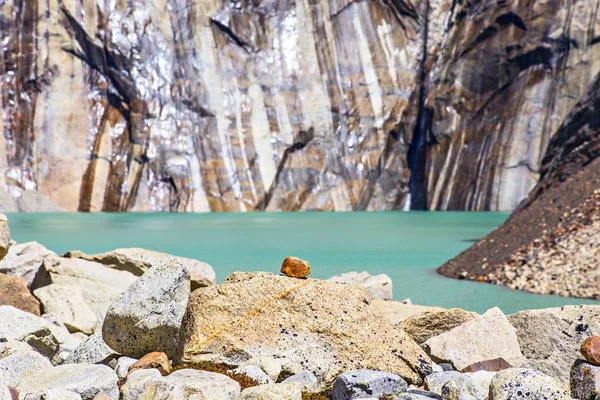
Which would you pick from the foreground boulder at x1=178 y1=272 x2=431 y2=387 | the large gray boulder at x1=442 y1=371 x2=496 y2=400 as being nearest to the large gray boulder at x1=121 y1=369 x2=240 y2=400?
the foreground boulder at x1=178 y1=272 x2=431 y2=387

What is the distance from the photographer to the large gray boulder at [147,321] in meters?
4.98

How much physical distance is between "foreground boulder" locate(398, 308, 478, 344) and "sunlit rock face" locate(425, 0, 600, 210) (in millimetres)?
37839

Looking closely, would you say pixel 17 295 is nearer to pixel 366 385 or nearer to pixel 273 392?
pixel 273 392

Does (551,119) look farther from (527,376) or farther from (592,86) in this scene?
(527,376)

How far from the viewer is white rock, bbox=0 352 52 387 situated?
14.1 ft

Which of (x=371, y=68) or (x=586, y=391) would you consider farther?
(x=371, y=68)

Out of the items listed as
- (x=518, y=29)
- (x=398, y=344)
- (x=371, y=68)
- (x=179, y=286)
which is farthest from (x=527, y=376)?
(x=371, y=68)

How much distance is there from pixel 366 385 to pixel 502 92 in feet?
146

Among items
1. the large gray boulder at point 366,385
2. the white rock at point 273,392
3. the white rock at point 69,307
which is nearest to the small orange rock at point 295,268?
the large gray boulder at point 366,385

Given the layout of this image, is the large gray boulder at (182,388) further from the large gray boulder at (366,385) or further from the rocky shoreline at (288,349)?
the large gray boulder at (366,385)

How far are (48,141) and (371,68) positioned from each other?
2711cm

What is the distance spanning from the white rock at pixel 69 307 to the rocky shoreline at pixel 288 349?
1135 mm

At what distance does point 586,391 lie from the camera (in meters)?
3.87

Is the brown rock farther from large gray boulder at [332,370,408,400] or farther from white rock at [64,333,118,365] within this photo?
large gray boulder at [332,370,408,400]
